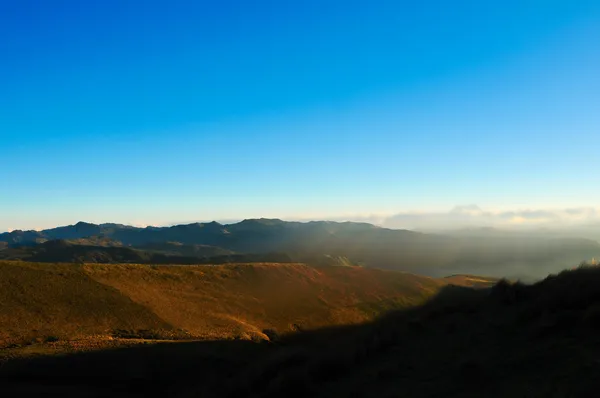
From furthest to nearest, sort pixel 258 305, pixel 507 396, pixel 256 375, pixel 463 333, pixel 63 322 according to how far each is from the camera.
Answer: pixel 258 305 < pixel 63 322 < pixel 256 375 < pixel 463 333 < pixel 507 396

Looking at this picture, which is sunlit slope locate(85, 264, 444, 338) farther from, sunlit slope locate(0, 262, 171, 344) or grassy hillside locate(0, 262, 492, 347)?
sunlit slope locate(0, 262, 171, 344)

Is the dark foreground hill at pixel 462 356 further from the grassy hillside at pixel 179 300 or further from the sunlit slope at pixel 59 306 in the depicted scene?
the grassy hillside at pixel 179 300

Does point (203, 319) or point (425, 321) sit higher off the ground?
point (425, 321)

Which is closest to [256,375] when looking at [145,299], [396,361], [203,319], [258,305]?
[396,361]

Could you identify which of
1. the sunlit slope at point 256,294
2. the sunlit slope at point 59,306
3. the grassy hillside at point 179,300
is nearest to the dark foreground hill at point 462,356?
the sunlit slope at point 59,306

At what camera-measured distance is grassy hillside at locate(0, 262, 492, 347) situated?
38.2 m

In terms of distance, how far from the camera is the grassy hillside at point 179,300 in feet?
125

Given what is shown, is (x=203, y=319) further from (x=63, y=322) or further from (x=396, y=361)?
(x=396, y=361)

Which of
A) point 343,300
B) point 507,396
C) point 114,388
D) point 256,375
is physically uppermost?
point 507,396

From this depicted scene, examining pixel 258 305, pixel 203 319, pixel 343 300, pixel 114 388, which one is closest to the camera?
pixel 114 388

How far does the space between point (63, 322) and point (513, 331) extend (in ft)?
135

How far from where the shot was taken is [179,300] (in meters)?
53.3

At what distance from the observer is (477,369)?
7.72 meters

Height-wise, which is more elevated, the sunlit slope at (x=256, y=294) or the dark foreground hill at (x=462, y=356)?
the dark foreground hill at (x=462, y=356)
